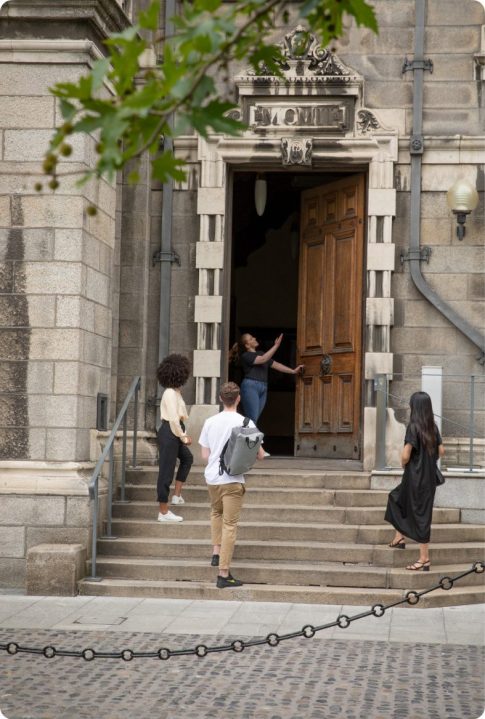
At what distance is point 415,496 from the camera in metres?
10.5

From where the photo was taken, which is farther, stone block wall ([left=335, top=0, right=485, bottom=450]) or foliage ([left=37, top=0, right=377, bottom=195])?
stone block wall ([left=335, top=0, right=485, bottom=450])

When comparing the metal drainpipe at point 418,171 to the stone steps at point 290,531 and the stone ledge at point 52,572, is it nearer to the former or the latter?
the stone steps at point 290,531

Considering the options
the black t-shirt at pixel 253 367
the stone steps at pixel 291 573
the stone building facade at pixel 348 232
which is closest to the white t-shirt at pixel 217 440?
the stone steps at pixel 291 573

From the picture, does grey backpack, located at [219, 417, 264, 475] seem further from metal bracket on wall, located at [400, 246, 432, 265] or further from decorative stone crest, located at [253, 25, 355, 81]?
decorative stone crest, located at [253, 25, 355, 81]

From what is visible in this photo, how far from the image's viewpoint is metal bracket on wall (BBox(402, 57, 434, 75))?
1339 cm

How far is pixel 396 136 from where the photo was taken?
13383 mm

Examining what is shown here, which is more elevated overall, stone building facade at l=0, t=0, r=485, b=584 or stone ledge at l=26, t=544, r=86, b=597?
stone building facade at l=0, t=0, r=485, b=584

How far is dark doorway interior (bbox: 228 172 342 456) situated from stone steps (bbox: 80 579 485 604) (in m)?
8.52

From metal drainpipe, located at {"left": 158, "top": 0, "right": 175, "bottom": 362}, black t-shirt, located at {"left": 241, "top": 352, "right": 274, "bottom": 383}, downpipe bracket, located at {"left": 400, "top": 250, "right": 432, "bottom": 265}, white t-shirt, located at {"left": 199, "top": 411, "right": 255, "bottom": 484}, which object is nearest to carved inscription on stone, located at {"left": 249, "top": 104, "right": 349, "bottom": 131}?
metal drainpipe, located at {"left": 158, "top": 0, "right": 175, "bottom": 362}

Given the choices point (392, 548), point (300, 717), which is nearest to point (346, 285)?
point (392, 548)

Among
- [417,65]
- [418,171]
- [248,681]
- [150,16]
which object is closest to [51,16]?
[417,65]

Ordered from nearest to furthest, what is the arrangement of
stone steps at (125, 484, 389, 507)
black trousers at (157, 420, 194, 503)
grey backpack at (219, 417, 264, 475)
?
grey backpack at (219, 417, 264, 475) → black trousers at (157, 420, 194, 503) → stone steps at (125, 484, 389, 507)

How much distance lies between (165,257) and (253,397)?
75.2 inches

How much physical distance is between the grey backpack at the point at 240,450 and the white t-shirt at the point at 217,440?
69mm
